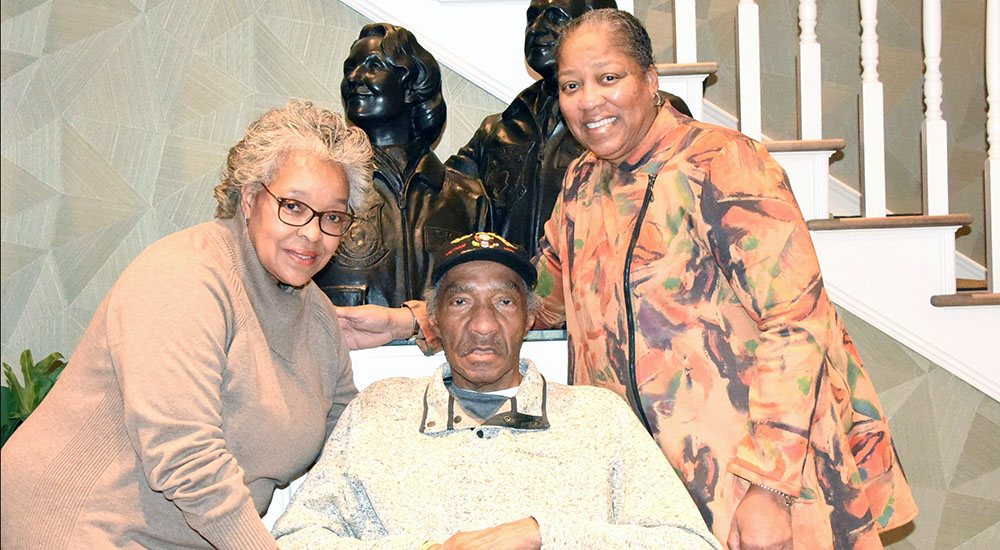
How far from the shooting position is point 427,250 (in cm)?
243

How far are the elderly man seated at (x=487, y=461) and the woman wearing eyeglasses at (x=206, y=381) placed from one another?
120 millimetres

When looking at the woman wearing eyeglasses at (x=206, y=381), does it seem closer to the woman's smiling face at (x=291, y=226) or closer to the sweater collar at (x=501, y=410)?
the woman's smiling face at (x=291, y=226)

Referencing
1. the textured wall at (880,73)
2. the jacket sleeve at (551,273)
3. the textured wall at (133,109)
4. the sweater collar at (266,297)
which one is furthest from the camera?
the textured wall at (880,73)

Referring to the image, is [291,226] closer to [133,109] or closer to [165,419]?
[165,419]

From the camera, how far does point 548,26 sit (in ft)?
8.17

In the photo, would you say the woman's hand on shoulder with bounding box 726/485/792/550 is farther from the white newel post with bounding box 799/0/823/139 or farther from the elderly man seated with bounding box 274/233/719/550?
the white newel post with bounding box 799/0/823/139

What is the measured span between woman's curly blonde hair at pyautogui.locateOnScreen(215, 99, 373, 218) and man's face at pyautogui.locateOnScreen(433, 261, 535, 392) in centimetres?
28

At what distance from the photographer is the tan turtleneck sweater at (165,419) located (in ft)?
4.57

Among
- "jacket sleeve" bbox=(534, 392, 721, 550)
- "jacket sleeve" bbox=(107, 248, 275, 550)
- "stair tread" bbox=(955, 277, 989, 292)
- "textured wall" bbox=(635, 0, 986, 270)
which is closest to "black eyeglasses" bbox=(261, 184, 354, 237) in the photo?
"jacket sleeve" bbox=(107, 248, 275, 550)

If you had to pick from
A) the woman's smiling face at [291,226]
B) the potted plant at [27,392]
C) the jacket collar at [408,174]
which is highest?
the jacket collar at [408,174]

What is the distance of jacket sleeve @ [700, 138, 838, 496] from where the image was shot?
1.52 m

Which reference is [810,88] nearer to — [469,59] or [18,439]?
[469,59]

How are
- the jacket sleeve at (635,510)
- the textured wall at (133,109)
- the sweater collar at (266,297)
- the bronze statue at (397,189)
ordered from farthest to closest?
the textured wall at (133,109) → the bronze statue at (397,189) → the sweater collar at (266,297) → the jacket sleeve at (635,510)

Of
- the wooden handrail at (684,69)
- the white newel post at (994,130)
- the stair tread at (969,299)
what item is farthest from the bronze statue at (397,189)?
the white newel post at (994,130)
